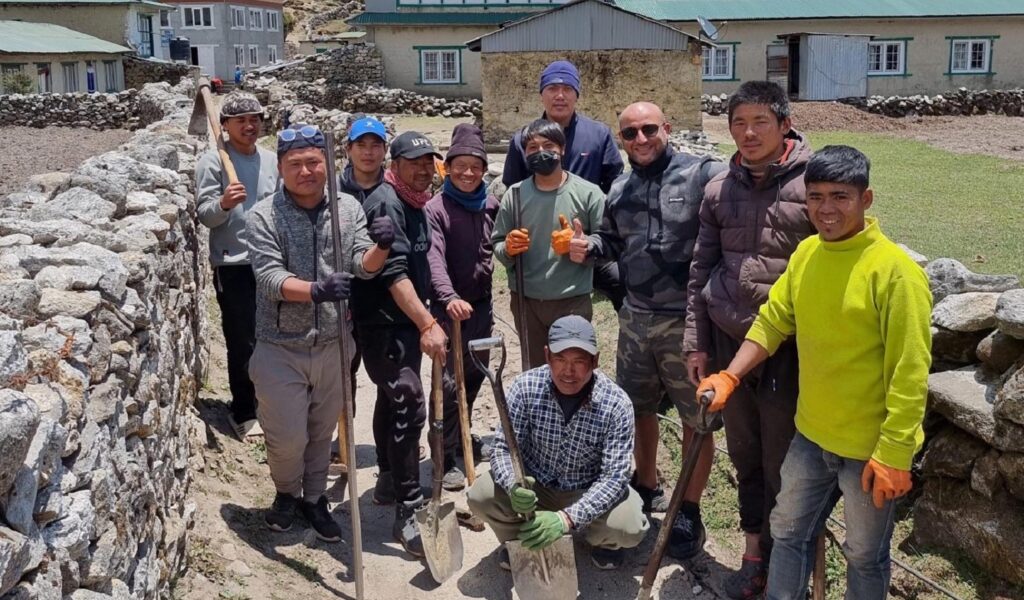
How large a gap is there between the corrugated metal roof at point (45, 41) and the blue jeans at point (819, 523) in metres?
33.6

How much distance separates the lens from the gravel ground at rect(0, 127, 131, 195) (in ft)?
49.1

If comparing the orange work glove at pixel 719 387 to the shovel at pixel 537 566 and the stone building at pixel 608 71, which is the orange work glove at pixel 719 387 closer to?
the shovel at pixel 537 566

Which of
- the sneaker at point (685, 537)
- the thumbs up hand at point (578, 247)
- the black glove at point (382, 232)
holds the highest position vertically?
the black glove at point (382, 232)

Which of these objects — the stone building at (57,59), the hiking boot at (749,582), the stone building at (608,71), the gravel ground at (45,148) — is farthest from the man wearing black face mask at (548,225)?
the stone building at (57,59)

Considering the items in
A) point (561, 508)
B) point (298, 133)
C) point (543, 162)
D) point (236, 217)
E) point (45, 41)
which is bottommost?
point (561, 508)

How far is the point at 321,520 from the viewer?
528 centimetres

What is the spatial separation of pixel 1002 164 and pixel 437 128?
1563 cm

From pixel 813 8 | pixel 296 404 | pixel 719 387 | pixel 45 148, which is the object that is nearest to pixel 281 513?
pixel 296 404

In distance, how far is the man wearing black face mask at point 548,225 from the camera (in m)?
5.50

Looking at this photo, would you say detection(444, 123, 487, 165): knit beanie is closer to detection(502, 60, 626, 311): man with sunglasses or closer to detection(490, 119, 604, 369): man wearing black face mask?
detection(490, 119, 604, 369): man wearing black face mask

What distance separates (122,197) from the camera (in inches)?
204

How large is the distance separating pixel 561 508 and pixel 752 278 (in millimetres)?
1450

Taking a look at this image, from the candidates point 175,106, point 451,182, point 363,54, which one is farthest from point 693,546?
point 363,54

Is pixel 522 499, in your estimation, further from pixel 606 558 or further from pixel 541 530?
pixel 606 558
